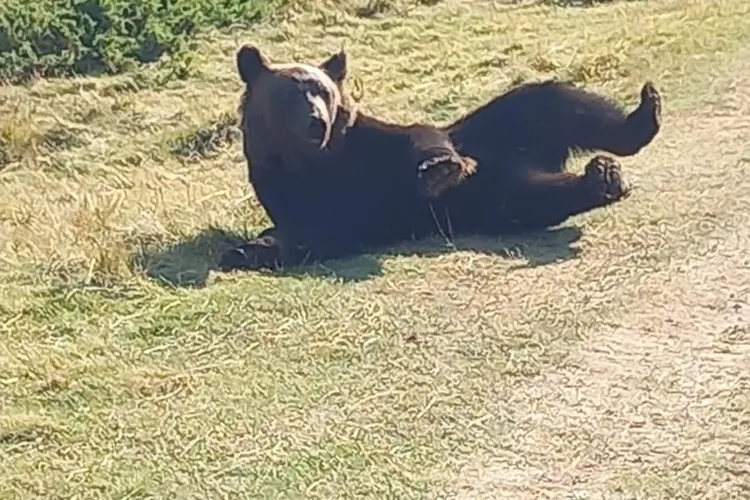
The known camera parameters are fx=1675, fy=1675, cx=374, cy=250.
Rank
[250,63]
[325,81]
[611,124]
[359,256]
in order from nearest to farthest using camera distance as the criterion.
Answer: [359,256] → [325,81] → [250,63] → [611,124]

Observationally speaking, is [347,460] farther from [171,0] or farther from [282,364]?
[171,0]

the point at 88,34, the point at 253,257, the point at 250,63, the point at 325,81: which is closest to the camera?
the point at 253,257

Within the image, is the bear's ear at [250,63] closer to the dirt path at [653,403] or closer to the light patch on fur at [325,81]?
the light patch on fur at [325,81]

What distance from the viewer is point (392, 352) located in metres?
5.70

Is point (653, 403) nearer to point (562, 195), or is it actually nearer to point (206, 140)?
point (562, 195)

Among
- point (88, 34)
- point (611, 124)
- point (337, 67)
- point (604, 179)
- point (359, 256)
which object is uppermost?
point (337, 67)

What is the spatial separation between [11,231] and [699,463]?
185 inches

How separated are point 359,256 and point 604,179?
111 cm

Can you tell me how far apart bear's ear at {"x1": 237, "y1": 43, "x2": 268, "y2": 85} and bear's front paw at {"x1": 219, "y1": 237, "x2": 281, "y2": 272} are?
0.86 metres

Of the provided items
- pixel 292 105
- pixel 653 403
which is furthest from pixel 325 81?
pixel 653 403

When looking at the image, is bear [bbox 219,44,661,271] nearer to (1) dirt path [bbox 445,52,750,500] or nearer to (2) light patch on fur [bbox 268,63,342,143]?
(2) light patch on fur [bbox 268,63,342,143]

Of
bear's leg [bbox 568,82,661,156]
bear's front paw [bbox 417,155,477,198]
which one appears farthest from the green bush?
bear's front paw [bbox 417,155,477,198]

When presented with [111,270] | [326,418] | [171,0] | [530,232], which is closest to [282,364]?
[326,418]

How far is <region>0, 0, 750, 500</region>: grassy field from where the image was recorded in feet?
15.5
